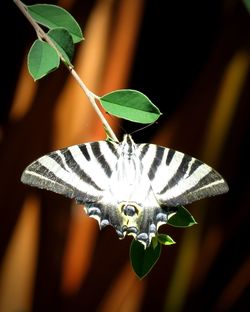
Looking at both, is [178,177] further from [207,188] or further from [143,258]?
[143,258]

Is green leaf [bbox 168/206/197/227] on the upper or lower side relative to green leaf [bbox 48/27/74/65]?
lower

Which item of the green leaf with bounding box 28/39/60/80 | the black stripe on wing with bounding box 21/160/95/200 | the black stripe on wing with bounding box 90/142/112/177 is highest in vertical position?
the green leaf with bounding box 28/39/60/80

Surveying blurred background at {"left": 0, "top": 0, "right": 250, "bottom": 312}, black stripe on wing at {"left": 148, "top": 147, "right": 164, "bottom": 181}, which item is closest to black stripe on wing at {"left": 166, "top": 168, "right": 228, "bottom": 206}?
black stripe on wing at {"left": 148, "top": 147, "right": 164, "bottom": 181}

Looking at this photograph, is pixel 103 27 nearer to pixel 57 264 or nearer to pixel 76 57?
pixel 76 57

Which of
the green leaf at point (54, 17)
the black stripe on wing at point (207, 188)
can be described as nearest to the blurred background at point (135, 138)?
the green leaf at point (54, 17)

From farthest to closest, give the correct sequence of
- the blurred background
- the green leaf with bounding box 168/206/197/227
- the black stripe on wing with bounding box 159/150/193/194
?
the blurred background → the black stripe on wing with bounding box 159/150/193/194 → the green leaf with bounding box 168/206/197/227

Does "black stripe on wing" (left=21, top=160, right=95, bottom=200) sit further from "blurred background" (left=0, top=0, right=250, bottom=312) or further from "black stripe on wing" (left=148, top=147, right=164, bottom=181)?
"blurred background" (left=0, top=0, right=250, bottom=312)
